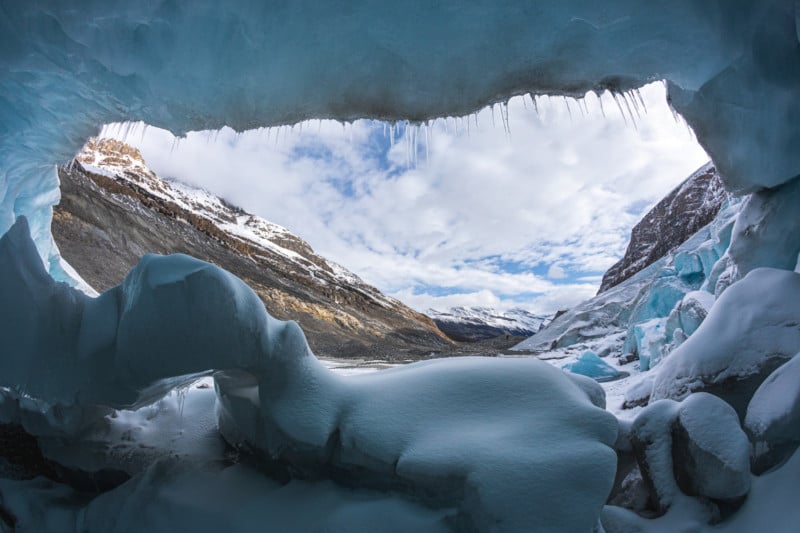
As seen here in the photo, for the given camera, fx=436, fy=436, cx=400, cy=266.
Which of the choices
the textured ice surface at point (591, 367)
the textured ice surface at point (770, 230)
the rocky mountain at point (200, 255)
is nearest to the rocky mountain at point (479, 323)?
the rocky mountain at point (200, 255)

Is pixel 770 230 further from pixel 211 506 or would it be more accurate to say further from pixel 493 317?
pixel 493 317

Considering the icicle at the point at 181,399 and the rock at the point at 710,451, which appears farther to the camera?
the icicle at the point at 181,399

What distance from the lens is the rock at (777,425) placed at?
8.01 ft

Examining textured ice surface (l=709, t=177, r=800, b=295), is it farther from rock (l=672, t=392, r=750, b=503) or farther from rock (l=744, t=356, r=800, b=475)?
rock (l=672, t=392, r=750, b=503)

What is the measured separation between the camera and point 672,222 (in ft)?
151

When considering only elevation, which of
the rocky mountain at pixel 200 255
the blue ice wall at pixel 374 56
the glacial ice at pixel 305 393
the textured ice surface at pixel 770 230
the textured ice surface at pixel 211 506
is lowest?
the rocky mountain at pixel 200 255

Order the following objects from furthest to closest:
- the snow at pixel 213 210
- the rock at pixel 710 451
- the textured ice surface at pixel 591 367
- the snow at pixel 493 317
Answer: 1. the snow at pixel 493 317
2. the snow at pixel 213 210
3. the textured ice surface at pixel 591 367
4. the rock at pixel 710 451

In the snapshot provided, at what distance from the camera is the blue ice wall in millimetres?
2699

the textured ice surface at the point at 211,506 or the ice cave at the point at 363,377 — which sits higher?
the ice cave at the point at 363,377

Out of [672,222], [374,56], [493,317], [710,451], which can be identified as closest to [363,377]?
[710,451]

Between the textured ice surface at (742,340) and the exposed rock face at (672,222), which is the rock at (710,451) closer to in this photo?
the textured ice surface at (742,340)

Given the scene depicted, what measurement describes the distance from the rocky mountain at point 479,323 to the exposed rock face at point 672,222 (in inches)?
1669

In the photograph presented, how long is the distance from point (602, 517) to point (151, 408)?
3037 mm

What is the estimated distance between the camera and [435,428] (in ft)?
7.20
